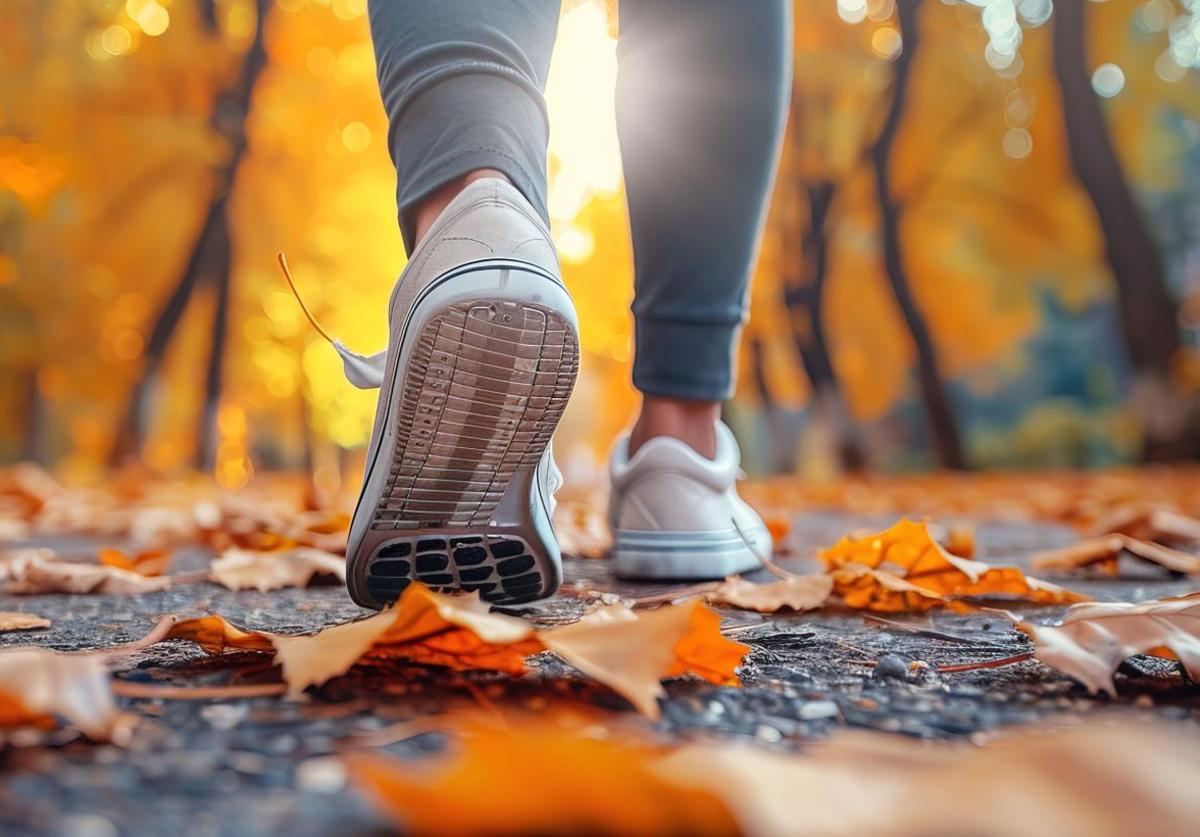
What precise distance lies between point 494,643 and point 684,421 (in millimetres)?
925

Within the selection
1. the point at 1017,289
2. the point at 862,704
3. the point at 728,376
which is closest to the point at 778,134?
the point at 728,376

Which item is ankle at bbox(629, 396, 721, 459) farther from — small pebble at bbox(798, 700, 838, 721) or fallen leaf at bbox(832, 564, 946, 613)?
small pebble at bbox(798, 700, 838, 721)

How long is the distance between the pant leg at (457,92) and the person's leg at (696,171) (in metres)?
0.48

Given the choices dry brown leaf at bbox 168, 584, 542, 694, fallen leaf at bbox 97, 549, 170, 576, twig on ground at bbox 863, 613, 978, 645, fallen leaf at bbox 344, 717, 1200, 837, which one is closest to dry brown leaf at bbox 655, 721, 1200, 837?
fallen leaf at bbox 344, 717, 1200, 837

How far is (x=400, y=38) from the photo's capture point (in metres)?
1.17

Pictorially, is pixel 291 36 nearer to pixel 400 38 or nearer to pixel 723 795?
pixel 400 38

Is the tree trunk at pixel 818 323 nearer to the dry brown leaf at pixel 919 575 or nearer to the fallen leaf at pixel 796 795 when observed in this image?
the dry brown leaf at pixel 919 575

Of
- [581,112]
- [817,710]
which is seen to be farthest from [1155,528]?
[581,112]

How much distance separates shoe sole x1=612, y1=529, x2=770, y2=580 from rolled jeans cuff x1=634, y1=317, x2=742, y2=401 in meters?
0.23

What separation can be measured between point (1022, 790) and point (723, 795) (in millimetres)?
125

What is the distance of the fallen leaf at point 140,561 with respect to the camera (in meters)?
1.72

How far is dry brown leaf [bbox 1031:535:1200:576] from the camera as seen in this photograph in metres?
1.67

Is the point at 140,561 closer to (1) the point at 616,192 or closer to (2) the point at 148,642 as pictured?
(2) the point at 148,642

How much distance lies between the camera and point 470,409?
1.05 meters
